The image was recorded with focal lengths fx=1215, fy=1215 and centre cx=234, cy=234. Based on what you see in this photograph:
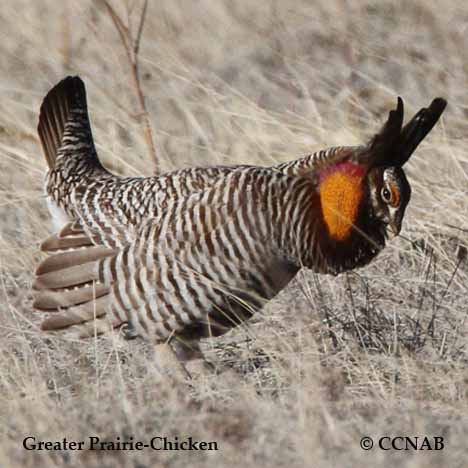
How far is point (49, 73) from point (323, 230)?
508cm

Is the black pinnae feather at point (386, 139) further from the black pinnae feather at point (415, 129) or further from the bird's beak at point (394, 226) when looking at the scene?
the bird's beak at point (394, 226)

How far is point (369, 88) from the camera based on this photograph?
8.34 m

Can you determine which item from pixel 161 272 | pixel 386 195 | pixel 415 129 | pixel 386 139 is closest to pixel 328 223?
pixel 386 195

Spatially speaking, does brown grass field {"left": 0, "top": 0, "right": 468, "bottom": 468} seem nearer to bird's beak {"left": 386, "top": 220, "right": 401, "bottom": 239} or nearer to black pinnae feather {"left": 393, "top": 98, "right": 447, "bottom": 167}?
bird's beak {"left": 386, "top": 220, "right": 401, "bottom": 239}

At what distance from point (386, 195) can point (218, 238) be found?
787 millimetres

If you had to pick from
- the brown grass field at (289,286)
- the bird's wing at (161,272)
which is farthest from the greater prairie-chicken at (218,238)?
the brown grass field at (289,286)

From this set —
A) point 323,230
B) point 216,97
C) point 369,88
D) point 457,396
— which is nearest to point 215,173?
point 323,230

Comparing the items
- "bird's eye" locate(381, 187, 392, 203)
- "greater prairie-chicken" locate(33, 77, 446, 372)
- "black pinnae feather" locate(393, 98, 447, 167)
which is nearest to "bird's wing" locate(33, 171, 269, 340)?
"greater prairie-chicken" locate(33, 77, 446, 372)

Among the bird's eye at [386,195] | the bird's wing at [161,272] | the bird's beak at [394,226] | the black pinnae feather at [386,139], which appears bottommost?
the bird's wing at [161,272]

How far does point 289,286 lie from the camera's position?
249 inches

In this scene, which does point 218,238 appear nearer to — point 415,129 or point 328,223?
point 328,223

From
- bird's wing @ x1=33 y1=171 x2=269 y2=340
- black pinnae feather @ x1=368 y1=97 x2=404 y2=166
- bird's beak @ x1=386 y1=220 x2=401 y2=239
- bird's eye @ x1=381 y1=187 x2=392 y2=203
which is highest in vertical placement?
black pinnae feather @ x1=368 y1=97 x2=404 y2=166

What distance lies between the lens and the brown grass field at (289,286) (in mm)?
4121

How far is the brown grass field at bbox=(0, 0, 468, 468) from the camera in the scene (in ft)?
13.5
